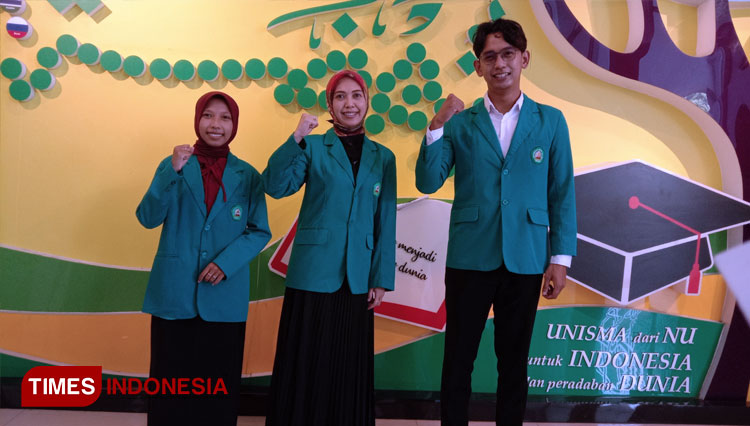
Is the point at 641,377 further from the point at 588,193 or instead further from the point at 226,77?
the point at 226,77

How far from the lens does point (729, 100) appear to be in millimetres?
2789

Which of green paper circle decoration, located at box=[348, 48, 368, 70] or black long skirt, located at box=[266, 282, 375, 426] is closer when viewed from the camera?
black long skirt, located at box=[266, 282, 375, 426]

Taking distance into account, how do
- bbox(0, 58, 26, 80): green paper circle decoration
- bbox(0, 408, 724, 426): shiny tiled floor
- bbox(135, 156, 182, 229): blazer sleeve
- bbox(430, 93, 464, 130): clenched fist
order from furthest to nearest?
bbox(0, 58, 26, 80): green paper circle decoration, bbox(0, 408, 724, 426): shiny tiled floor, bbox(135, 156, 182, 229): blazer sleeve, bbox(430, 93, 464, 130): clenched fist

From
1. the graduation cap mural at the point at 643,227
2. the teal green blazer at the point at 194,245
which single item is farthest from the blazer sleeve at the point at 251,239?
the graduation cap mural at the point at 643,227

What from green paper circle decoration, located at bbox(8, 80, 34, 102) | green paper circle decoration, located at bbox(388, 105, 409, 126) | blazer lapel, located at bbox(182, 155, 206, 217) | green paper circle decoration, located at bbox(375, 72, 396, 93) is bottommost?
blazer lapel, located at bbox(182, 155, 206, 217)

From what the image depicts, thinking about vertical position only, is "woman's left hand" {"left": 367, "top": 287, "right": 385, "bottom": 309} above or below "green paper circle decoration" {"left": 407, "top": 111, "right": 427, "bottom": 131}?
below

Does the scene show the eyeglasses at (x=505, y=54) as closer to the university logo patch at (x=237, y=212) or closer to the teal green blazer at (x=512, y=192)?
the teal green blazer at (x=512, y=192)

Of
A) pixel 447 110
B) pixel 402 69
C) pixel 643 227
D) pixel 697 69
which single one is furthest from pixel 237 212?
pixel 697 69

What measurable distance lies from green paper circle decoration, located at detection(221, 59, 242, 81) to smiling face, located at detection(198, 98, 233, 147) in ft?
2.22

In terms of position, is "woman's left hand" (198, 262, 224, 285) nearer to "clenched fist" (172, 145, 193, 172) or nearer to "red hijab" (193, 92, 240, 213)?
"red hijab" (193, 92, 240, 213)

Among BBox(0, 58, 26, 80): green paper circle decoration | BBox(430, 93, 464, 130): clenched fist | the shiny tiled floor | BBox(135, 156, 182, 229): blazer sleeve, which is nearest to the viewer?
BBox(430, 93, 464, 130): clenched fist

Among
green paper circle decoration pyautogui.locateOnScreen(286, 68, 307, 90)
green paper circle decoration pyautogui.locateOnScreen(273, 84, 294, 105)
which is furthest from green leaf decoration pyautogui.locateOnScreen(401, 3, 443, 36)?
green paper circle decoration pyautogui.locateOnScreen(273, 84, 294, 105)

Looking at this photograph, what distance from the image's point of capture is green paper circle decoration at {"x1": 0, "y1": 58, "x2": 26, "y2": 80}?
2.66 meters

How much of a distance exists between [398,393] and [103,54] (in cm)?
241
